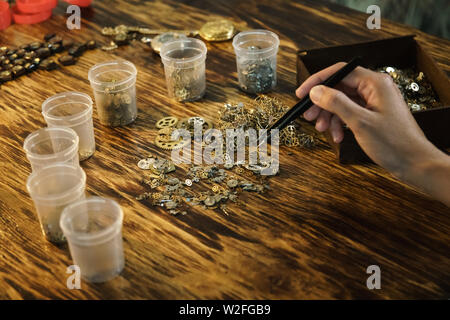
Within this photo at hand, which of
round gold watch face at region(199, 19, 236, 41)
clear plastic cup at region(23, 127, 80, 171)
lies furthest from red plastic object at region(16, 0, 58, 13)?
clear plastic cup at region(23, 127, 80, 171)

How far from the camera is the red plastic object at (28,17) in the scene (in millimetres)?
2012

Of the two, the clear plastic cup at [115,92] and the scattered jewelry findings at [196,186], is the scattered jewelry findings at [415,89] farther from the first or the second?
the clear plastic cup at [115,92]

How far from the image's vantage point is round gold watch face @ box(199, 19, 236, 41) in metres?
1.87

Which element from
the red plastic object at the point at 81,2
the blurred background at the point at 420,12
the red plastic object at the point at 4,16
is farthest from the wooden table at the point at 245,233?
the blurred background at the point at 420,12

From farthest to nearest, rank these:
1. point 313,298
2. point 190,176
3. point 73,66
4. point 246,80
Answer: point 73,66 < point 246,80 < point 190,176 < point 313,298

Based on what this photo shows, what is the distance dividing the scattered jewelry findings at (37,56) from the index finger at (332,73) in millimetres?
837

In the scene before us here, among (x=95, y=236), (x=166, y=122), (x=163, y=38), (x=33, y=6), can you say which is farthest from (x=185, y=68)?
(x=33, y=6)

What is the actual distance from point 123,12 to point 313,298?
143 cm

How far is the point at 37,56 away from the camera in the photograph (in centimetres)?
181

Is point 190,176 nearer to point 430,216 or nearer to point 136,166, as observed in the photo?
point 136,166

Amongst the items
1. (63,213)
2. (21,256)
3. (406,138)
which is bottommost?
(21,256)

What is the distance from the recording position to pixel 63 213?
1054 mm

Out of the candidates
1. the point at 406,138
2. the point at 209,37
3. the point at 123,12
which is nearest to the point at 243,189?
the point at 406,138

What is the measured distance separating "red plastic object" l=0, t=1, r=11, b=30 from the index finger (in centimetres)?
120
